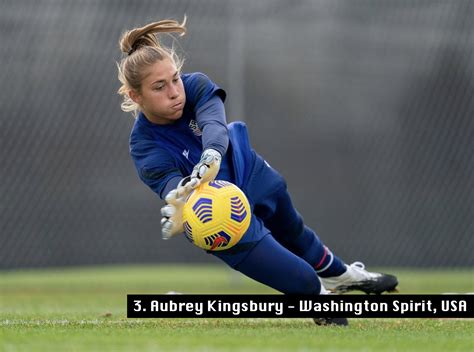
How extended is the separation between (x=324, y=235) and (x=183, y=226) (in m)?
6.56

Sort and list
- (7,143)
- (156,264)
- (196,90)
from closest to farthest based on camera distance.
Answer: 1. (196,90)
2. (7,143)
3. (156,264)

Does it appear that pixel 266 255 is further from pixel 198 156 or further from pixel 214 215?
pixel 198 156

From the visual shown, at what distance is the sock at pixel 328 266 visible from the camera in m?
5.29

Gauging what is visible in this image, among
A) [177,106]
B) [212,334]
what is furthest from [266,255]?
[177,106]

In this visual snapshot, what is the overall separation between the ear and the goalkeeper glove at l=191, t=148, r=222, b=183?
652 millimetres

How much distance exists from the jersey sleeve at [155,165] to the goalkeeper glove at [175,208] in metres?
0.37

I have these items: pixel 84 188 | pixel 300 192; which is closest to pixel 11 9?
pixel 84 188

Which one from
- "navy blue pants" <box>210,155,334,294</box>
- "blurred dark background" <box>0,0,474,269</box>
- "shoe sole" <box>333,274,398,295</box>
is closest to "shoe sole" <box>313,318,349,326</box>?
"navy blue pants" <box>210,155,334,294</box>

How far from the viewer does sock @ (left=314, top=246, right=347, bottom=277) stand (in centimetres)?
529

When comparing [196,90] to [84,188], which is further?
[84,188]

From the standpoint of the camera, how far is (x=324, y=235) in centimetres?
1070

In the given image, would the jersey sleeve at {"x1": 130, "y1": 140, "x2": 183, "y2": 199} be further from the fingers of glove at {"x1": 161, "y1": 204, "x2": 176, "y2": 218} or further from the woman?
the fingers of glove at {"x1": 161, "y1": 204, "x2": 176, "y2": 218}

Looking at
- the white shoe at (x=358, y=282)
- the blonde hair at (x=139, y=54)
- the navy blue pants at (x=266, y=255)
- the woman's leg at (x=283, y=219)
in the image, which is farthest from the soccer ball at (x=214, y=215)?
the white shoe at (x=358, y=282)

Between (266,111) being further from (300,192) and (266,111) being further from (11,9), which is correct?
(11,9)
